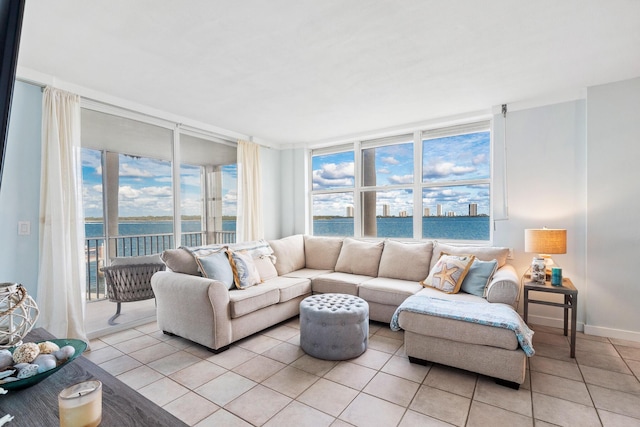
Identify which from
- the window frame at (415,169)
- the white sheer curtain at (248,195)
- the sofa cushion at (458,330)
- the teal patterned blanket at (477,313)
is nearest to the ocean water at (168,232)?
the window frame at (415,169)

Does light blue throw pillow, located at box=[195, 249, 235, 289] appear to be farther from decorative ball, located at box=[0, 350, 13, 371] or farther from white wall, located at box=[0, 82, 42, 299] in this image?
decorative ball, located at box=[0, 350, 13, 371]

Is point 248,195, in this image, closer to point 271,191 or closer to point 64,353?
point 271,191

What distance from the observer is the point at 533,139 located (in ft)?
11.0

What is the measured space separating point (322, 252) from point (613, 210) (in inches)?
127

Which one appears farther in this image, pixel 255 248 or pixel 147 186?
pixel 147 186

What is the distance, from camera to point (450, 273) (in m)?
3.11

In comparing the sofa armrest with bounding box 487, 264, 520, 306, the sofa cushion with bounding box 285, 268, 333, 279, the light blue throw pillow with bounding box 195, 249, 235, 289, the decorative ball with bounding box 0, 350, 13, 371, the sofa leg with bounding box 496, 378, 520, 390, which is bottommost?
the sofa leg with bounding box 496, 378, 520, 390

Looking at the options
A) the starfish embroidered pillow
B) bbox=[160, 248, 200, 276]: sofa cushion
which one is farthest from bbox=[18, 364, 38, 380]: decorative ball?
the starfish embroidered pillow

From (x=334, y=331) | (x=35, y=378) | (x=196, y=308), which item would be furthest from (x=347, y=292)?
(x=35, y=378)

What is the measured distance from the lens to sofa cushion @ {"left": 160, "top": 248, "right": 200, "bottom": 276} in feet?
10.1

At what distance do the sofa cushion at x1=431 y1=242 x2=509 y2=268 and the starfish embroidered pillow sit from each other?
0.48 feet

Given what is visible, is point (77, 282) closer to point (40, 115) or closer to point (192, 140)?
point (40, 115)

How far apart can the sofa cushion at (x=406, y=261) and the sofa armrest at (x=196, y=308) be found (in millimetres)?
1977

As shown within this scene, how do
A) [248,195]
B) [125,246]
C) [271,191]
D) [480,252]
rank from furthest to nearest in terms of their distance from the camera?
1. [271,191]
2. [248,195]
3. [125,246]
4. [480,252]
